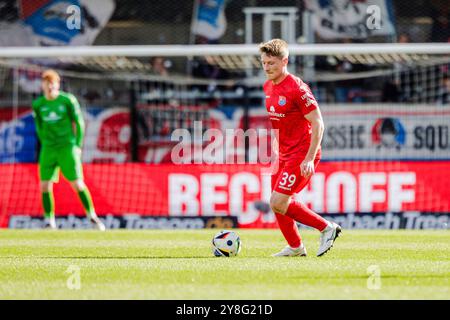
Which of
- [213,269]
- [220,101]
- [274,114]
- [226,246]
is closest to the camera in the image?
[213,269]

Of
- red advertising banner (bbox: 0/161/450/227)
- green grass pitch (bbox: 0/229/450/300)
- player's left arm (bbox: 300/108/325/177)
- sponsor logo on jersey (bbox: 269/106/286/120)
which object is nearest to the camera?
green grass pitch (bbox: 0/229/450/300)

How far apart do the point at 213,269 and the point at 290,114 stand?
6.20ft

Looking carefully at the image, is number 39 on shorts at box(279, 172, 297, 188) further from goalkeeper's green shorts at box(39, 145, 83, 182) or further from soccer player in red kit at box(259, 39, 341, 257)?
goalkeeper's green shorts at box(39, 145, 83, 182)

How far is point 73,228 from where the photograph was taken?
17.0 m

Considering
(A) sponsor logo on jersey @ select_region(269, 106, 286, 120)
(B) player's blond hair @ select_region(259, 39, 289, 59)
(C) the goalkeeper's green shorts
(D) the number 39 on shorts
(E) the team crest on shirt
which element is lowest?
(C) the goalkeeper's green shorts

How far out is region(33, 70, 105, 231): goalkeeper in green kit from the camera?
15.9 metres

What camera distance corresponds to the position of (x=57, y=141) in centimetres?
1611

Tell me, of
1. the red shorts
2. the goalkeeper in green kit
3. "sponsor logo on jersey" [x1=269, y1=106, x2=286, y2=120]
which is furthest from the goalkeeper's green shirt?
the red shorts

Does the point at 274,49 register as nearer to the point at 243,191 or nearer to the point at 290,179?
the point at 290,179

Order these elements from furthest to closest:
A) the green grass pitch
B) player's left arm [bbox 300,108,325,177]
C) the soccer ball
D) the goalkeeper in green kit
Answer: the goalkeeper in green kit, the soccer ball, player's left arm [bbox 300,108,325,177], the green grass pitch

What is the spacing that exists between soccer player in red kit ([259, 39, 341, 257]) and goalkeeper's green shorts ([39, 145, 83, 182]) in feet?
19.6

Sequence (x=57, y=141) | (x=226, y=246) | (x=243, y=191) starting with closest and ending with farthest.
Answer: (x=226, y=246) → (x=57, y=141) → (x=243, y=191)

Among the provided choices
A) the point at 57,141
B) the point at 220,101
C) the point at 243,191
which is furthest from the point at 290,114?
the point at 220,101

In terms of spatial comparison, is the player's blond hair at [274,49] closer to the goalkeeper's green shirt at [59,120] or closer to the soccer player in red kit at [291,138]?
the soccer player in red kit at [291,138]
